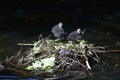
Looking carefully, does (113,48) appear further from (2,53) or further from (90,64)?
(2,53)

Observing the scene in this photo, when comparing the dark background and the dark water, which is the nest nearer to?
the dark water

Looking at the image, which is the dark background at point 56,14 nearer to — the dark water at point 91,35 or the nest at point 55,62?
the dark water at point 91,35

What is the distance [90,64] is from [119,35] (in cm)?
401

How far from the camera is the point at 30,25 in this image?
1689 cm

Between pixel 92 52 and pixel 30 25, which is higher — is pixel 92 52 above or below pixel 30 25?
below

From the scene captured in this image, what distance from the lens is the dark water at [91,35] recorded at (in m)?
10.5

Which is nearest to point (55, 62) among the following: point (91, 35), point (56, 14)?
point (91, 35)

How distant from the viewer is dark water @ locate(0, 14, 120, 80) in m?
10.5

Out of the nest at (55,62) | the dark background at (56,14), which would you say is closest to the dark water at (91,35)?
the dark background at (56,14)

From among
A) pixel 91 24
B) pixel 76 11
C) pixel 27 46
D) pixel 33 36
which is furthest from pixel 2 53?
pixel 76 11

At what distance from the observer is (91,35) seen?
1449 centimetres

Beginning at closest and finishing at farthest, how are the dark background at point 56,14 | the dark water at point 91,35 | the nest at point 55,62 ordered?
the nest at point 55,62, the dark water at point 91,35, the dark background at point 56,14

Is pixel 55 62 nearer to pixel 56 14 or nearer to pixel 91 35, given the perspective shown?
pixel 91 35

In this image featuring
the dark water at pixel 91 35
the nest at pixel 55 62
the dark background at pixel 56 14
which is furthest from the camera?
the dark background at pixel 56 14
